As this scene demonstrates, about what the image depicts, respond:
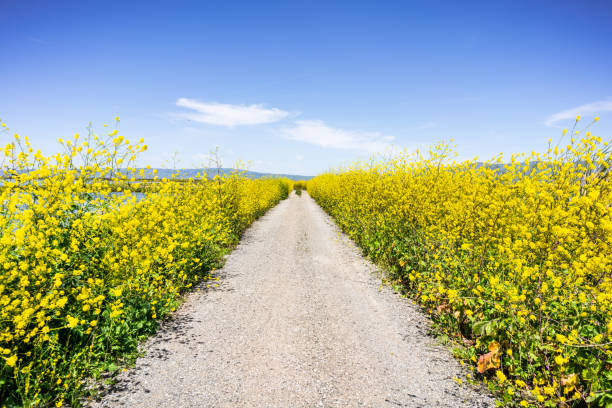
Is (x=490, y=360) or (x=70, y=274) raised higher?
(x=70, y=274)

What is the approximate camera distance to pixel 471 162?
7.50m

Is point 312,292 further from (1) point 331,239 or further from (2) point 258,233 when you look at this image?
(2) point 258,233

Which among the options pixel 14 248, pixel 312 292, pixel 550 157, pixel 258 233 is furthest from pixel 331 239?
pixel 14 248

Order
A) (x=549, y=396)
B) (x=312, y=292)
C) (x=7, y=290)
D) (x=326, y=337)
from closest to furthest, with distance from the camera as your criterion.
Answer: (x=7, y=290)
(x=549, y=396)
(x=326, y=337)
(x=312, y=292)

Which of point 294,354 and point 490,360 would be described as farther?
point 294,354

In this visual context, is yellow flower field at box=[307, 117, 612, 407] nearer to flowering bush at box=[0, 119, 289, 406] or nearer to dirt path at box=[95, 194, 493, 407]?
dirt path at box=[95, 194, 493, 407]

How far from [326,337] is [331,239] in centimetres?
759

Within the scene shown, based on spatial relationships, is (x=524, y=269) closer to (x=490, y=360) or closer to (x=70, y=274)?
(x=490, y=360)

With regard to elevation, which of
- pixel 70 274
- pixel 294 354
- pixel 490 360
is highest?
pixel 70 274

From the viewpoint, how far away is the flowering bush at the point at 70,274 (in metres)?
2.96

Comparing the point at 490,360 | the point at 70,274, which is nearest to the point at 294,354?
the point at 490,360

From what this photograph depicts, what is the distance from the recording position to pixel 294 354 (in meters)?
4.19

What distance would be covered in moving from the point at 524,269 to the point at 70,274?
6.17 metres

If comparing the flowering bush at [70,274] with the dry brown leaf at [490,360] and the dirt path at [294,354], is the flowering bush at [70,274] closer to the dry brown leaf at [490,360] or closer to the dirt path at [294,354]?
the dirt path at [294,354]
